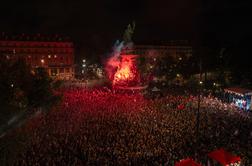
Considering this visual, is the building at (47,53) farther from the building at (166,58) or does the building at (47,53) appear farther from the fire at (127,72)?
the fire at (127,72)

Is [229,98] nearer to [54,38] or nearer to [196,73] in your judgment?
[196,73]

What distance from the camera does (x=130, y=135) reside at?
688 inches

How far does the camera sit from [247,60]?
158 ft

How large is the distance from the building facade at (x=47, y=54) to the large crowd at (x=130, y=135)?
43.9 meters

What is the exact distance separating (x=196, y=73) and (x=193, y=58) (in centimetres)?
644

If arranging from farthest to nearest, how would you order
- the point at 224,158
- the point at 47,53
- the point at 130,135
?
the point at 47,53, the point at 130,135, the point at 224,158

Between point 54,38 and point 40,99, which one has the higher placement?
point 54,38

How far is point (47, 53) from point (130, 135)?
57994 mm

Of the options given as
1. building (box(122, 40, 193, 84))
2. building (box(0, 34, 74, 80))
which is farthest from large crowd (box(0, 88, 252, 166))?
building (box(0, 34, 74, 80))

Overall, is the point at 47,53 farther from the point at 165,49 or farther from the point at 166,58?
the point at 165,49

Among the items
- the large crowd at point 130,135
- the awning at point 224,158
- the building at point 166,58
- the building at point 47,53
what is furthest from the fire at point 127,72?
the awning at point 224,158

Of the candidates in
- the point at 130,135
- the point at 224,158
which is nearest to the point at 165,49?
the point at 130,135

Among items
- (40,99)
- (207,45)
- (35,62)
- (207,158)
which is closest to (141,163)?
(207,158)

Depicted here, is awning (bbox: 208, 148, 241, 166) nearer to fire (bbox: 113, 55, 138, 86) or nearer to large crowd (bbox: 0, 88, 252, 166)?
large crowd (bbox: 0, 88, 252, 166)
